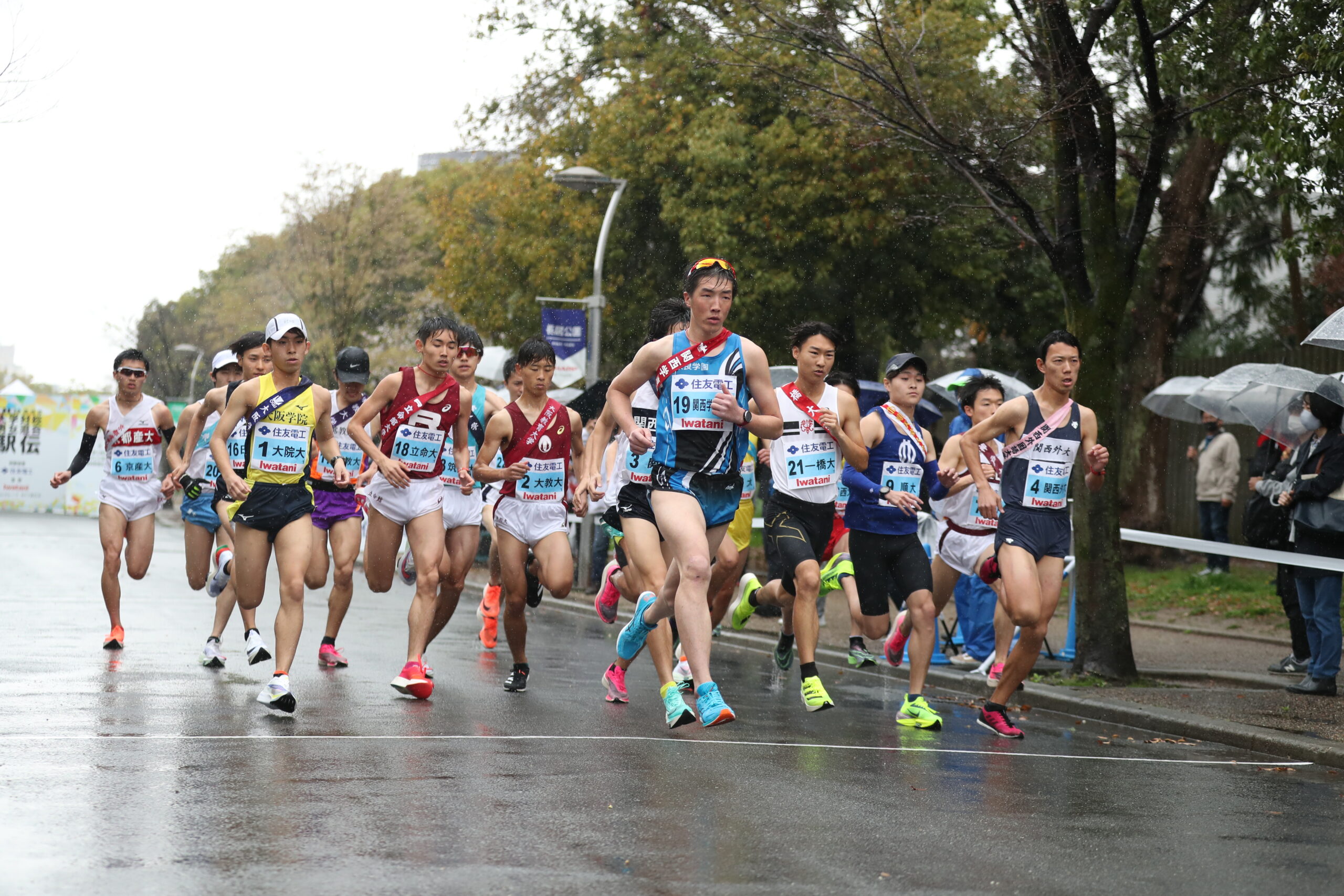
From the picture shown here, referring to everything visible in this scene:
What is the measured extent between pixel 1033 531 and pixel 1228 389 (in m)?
5.06

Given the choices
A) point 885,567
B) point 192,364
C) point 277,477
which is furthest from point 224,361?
point 192,364

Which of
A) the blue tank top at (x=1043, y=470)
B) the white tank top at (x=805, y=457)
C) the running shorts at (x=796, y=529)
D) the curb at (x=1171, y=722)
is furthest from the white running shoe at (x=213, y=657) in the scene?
the blue tank top at (x=1043, y=470)

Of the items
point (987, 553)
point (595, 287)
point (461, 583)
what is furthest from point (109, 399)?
point (595, 287)

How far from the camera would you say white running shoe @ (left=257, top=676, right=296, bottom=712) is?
820 cm

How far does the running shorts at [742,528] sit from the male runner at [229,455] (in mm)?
3017

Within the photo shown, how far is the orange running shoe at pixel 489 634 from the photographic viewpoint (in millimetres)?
12952

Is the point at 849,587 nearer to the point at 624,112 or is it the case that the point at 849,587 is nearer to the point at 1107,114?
the point at 1107,114

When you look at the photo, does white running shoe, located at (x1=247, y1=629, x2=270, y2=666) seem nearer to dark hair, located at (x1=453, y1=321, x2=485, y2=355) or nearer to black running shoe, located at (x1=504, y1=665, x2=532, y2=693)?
black running shoe, located at (x1=504, y1=665, x2=532, y2=693)

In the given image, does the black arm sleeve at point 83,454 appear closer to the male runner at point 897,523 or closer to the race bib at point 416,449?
the race bib at point 416,449

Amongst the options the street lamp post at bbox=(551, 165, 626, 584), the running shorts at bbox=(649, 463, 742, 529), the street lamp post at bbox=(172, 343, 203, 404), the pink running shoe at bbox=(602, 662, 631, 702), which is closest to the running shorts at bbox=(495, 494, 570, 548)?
the pink running shoe at bbox=(602, 662, 631, 702)

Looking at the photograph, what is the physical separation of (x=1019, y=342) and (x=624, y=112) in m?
8.35

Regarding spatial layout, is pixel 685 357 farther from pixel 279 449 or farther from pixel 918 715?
pixel 918 715

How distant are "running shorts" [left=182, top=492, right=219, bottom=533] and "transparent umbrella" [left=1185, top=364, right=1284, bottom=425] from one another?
7.90 m

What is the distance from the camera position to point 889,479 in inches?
384
